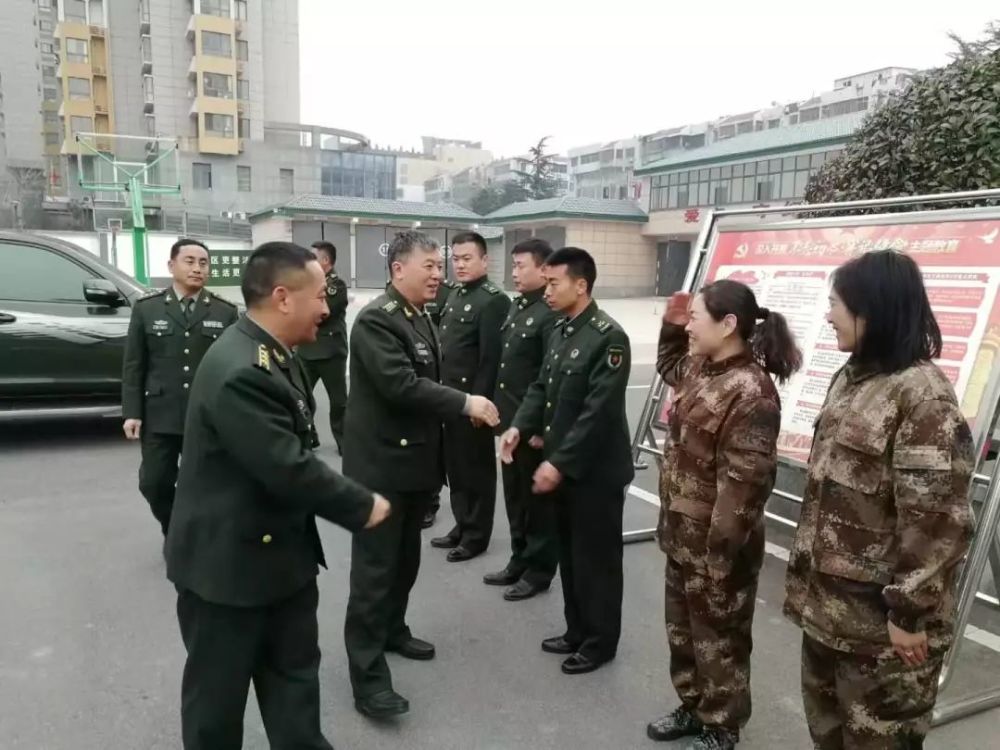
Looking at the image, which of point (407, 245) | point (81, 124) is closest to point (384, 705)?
point (407, 245)

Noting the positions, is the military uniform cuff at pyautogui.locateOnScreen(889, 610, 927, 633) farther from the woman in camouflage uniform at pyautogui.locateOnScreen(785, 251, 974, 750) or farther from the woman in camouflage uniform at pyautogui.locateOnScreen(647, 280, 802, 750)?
the woman in camouflage uniform at pyautogui.locateOnScreen(647, 280, 802, 750)

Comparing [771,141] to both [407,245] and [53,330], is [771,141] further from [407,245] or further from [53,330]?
[407,245]

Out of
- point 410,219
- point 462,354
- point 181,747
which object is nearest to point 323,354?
point 462,354

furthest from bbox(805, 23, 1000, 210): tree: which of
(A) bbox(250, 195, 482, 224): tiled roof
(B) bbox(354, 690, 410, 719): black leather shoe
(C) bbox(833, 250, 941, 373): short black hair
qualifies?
(A) bbox(250, 195, 482, 224): tiled roof

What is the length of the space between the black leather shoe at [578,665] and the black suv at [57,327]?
16.8 ft

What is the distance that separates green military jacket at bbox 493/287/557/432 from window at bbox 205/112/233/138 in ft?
144

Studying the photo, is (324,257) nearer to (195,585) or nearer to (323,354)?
(323,354)

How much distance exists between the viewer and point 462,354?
189 inches

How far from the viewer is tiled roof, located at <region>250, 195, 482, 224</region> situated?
26.0 m

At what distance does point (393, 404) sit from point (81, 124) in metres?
50.6

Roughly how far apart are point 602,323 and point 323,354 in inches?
138

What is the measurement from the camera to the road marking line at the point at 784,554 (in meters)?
3.39

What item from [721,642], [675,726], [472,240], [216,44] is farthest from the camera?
[216,44]

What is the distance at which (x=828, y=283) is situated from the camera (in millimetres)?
3623
